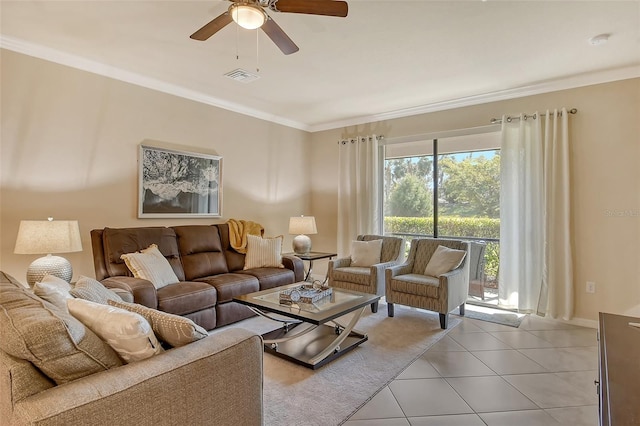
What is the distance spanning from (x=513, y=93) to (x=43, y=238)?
503cm

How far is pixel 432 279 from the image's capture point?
3869mm

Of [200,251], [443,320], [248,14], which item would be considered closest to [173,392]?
[248,14]

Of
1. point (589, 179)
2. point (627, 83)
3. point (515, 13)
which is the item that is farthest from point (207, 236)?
point (627, 83)

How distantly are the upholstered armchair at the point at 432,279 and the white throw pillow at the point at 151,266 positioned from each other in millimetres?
2372

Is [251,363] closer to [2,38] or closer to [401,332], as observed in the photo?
[401,332]

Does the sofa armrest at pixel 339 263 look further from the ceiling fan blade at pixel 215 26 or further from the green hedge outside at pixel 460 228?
the ceiling fan blade at pixel 215 26

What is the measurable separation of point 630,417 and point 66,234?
3522 millimetres

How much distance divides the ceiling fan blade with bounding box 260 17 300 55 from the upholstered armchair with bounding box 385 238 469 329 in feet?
8.66

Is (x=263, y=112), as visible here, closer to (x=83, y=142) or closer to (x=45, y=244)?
(x=83, y=142)

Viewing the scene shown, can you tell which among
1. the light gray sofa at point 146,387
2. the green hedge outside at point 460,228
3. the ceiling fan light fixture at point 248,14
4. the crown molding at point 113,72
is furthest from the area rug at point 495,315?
the crown molding at point 113,72

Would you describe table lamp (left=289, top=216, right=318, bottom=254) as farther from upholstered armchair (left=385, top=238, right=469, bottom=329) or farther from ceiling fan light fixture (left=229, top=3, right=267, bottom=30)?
ceiling fan light fixture (left=229, top=3, right=267, bottom=30)

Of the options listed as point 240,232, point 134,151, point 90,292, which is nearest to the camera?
point 90,292

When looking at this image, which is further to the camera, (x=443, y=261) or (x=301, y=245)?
(x=301, y=245)

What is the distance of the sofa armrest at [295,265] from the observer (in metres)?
4.31
